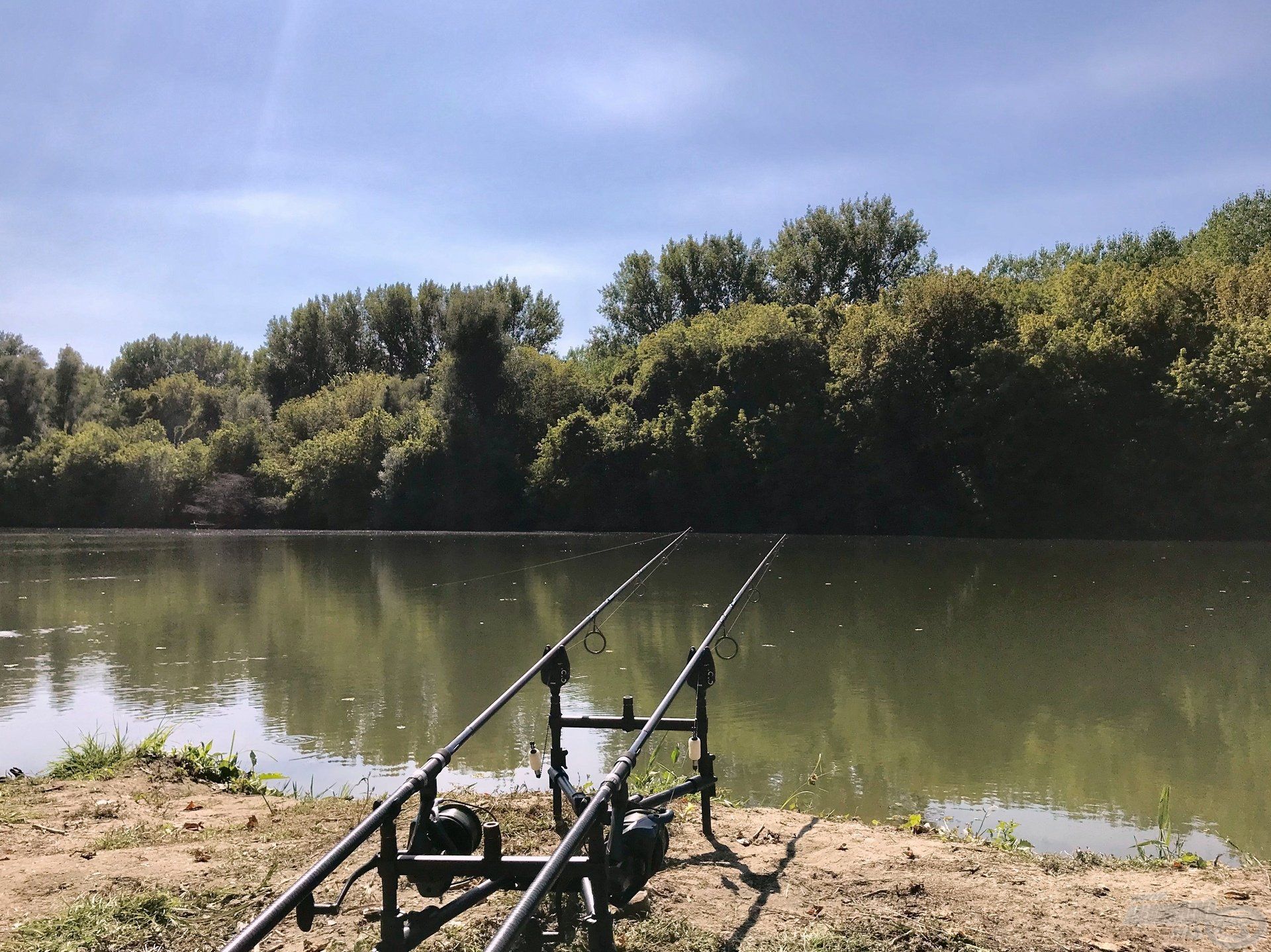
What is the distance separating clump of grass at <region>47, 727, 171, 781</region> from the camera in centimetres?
685

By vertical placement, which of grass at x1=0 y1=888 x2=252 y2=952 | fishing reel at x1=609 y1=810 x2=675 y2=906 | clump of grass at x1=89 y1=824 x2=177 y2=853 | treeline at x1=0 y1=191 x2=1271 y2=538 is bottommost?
clump of grass at x1=89 y1=824 x2=177 y2=853

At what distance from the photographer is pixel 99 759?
7.17m

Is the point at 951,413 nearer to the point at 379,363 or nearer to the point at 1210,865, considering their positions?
the point at 1210,865

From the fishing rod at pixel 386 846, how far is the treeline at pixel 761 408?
3421 cm

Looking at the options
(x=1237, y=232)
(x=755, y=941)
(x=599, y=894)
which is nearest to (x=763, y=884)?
(x=755, y=941)

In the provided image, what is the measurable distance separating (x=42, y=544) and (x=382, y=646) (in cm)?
3194

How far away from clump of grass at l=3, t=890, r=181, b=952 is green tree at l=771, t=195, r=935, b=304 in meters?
57.1

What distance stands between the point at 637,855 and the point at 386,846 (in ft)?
2.86

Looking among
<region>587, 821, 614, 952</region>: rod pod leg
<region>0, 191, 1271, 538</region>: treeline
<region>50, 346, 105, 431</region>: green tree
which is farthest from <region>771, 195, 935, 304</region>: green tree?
<region>587, 821, 614, 952</region>: rod pod leg

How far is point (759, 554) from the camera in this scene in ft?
93.3

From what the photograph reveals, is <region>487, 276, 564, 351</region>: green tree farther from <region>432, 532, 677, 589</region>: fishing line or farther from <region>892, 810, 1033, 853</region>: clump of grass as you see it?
<region>892, 810, 1033, 853</region>: clump of grass

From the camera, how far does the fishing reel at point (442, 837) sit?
3367 mm

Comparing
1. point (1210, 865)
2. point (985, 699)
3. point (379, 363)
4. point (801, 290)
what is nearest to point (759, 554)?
point (985, 699)

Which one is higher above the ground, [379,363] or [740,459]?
[379,363]
